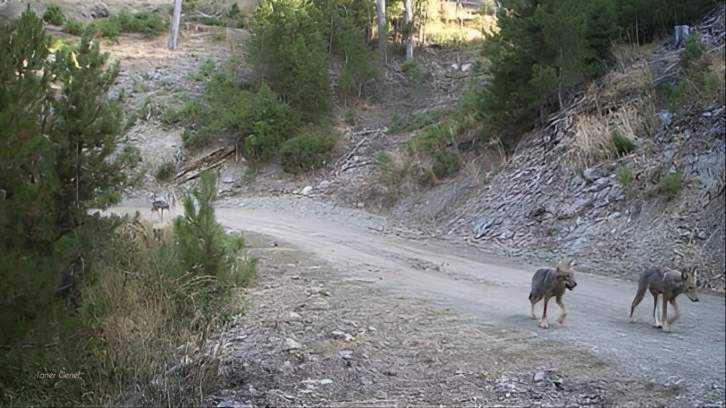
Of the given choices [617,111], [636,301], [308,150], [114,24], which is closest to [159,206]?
[114,24]

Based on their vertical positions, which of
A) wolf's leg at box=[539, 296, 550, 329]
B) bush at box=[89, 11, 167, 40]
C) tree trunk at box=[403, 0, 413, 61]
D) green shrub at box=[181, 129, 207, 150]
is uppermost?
tree trunk at box=[403, 0, 413, 61]

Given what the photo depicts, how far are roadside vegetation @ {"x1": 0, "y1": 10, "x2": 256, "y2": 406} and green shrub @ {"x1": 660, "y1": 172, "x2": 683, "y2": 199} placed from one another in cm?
361

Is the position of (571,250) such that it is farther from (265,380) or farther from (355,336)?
(265,380)

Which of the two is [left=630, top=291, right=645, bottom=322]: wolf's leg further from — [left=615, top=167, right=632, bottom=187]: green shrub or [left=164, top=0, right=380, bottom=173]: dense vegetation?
[left=164, top=0, right=380, bottom=173]: dense vegetation

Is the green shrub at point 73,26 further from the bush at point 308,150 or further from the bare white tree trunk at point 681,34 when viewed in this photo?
the bare white tree trunk at point 681,34

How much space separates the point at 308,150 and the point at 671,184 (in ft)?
20.5

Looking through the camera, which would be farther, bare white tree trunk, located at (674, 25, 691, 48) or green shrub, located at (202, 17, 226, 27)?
bare white tree trunk, located at (674, 25, 691, 48)

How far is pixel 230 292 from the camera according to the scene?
5172 millimetres

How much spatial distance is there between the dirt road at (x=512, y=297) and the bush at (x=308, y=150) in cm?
209

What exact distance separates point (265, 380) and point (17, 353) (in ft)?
4.04

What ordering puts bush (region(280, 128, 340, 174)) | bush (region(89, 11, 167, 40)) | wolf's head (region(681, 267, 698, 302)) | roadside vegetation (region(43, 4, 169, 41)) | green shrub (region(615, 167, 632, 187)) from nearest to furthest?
wolf's head (region(681, 267, 698, 302)) → roadside vegetation (region(43, 4, 169, 41)) → green shrub (region(615, 167, 632, 187)) → bush (region(89, 11, 167, 40)) → bush (region(280, 128, 340, 174))

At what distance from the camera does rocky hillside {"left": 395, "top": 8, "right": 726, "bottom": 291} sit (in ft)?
17.0

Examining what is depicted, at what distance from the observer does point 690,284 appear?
366cm

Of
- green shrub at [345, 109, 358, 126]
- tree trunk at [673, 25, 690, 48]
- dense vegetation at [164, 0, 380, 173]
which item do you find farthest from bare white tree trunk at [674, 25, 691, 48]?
green shrub at [345, 109, 358, 126]
